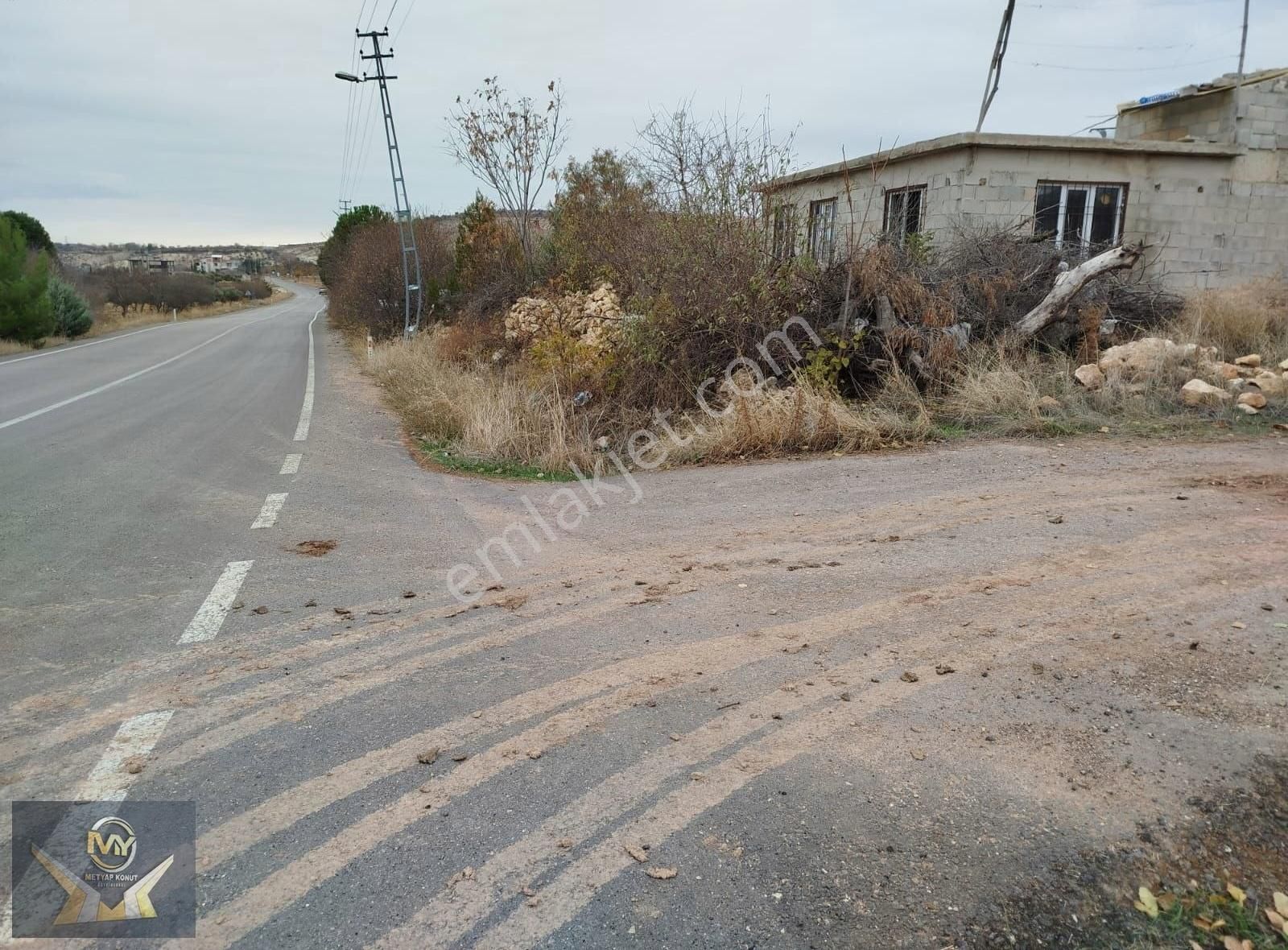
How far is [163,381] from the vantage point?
52.7ft

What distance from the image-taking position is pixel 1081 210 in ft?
45.3

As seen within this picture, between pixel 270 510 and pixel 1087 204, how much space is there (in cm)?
1354

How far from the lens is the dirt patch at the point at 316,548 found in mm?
5605

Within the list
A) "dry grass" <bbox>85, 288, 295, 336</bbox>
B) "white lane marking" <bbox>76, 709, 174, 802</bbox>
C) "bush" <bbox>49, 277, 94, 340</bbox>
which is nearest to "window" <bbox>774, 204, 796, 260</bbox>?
"white lane marking" <bbox>76, 709, 174, 802</bbox>

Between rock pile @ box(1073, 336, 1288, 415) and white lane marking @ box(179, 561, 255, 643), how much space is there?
30.1 ft

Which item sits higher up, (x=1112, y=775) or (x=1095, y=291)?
(x=1095, y=291)

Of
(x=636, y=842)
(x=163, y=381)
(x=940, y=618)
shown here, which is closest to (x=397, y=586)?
(x=636, y=842)

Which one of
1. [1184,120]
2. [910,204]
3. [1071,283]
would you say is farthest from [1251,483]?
[1184,120]

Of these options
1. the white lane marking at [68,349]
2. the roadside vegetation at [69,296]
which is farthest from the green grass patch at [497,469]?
the roadside vegetation at [69,296]

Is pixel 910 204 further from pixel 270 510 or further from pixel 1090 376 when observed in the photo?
pixel 270 510

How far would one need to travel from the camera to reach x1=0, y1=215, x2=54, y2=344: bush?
24.0 meters

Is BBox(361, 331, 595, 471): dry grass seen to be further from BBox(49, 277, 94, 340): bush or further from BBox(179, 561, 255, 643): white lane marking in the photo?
BBox(49, 277, 94, 340): bush

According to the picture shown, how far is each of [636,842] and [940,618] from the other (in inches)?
90.1

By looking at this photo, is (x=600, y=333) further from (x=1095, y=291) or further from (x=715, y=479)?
(x=1095, y=291)
